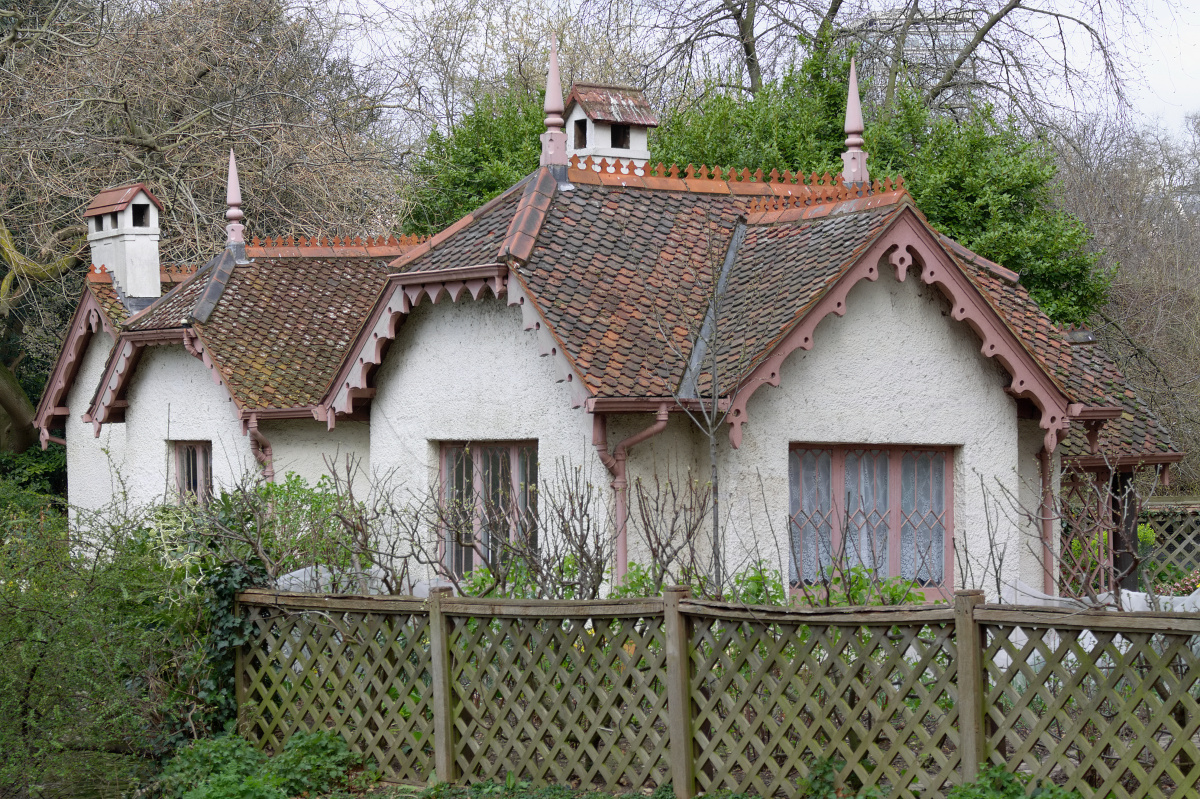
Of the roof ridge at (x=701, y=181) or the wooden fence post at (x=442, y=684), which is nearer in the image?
the wooden fence post at (x=442, y=684)

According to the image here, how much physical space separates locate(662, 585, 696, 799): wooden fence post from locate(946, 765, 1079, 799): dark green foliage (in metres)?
1.52

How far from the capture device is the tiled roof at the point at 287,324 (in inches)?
600

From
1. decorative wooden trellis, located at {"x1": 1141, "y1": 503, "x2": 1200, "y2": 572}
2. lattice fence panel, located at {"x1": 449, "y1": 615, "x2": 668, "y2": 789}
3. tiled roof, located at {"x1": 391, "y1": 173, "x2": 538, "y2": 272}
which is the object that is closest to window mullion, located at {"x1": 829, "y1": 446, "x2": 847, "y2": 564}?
tiled roof, located at {"x1": 391, "y1": 173, "x2": 538, "y2": 272}

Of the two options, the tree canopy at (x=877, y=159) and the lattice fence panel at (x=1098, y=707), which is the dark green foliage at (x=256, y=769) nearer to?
the lattice fence panel at (x=1098, y=707)

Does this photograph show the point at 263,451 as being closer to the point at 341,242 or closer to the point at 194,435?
the point at 194,435

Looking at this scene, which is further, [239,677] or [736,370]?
[736,370]

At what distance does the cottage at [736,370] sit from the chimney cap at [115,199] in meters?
5.37

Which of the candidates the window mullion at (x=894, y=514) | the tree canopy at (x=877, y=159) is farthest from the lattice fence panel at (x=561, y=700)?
the tree canopy at (x=877, y=159)

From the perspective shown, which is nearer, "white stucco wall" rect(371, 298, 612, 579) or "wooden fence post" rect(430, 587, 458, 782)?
"wooden fence post" rect(430, 587, 458, 782)

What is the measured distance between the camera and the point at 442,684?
8.20 m

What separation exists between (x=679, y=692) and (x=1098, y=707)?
2243mm

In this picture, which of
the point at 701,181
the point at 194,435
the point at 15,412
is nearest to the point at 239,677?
the point at 701,181

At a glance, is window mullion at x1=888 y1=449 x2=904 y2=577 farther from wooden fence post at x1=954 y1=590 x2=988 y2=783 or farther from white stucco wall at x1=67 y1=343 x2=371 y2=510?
white stucco wall at x1=67 y1=343 x2=371 y2=510

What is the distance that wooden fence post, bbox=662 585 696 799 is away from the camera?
24.3 ft
